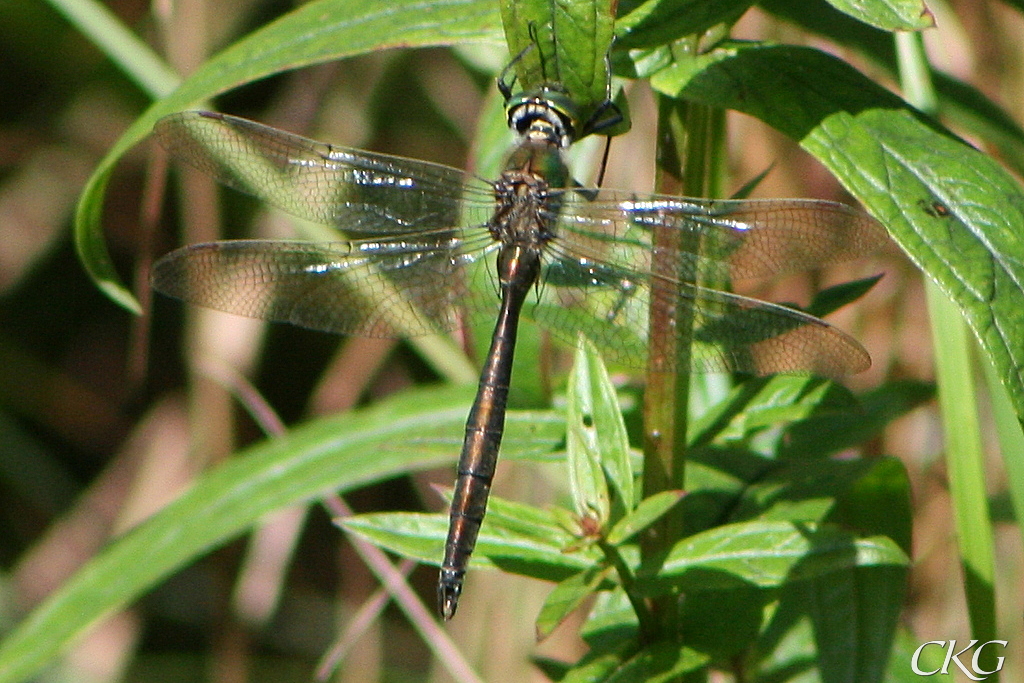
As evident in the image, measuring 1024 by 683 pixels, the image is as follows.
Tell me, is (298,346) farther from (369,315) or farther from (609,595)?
(609,595)

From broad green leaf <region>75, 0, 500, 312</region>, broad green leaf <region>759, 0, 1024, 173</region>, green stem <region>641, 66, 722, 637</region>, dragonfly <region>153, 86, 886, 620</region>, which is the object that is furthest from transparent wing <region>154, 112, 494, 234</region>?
broad green leaf <region>759, 0, 1024, 173</region>

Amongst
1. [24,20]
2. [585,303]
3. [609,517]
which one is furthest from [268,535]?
[609,517]

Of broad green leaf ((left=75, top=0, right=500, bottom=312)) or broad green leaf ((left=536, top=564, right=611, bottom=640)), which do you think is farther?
broad green leaf ((left=75, top=0, right=500, bottom=312))

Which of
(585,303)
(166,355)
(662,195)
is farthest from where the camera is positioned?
(166,355)

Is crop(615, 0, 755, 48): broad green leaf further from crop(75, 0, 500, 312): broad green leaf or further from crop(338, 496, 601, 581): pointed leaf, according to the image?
crop(338, 496, 601, 581): pointed leaf

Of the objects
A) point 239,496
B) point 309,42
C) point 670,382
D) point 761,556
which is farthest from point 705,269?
point 239,496

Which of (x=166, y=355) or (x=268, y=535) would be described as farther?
(x=166, y=355)
